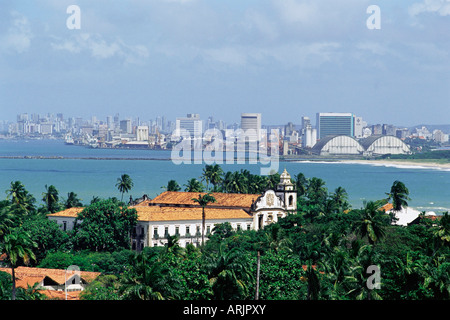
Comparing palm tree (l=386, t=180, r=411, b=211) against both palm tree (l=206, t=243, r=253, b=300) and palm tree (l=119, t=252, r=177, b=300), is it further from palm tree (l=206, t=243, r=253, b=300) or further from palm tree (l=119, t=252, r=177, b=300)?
palm tree (l=119, t=252, r=177, b=300)

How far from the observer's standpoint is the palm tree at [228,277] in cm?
2147

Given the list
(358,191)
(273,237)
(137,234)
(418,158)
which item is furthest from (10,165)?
(273,237)

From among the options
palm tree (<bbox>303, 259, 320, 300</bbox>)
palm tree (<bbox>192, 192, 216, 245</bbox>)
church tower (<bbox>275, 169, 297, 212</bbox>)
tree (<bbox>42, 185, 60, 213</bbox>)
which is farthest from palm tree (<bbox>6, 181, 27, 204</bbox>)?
palm tree (<bbox>303, 259, 320, 300</bbox>)

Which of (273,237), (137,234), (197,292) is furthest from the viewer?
(137,234)

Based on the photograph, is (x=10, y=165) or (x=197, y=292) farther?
(x=10, y=165)

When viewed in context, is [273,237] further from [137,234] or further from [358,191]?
[358,191]

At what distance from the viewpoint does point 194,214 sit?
43188mm

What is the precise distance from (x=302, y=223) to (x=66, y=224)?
40.0ft

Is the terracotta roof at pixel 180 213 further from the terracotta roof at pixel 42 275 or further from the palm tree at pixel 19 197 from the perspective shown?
the terracotta roof at pixel 42 275

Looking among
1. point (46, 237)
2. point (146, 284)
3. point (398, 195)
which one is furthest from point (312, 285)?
point (398, 195)

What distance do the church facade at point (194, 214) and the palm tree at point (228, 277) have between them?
707 inches

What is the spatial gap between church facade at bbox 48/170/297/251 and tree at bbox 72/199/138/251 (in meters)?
1.11
